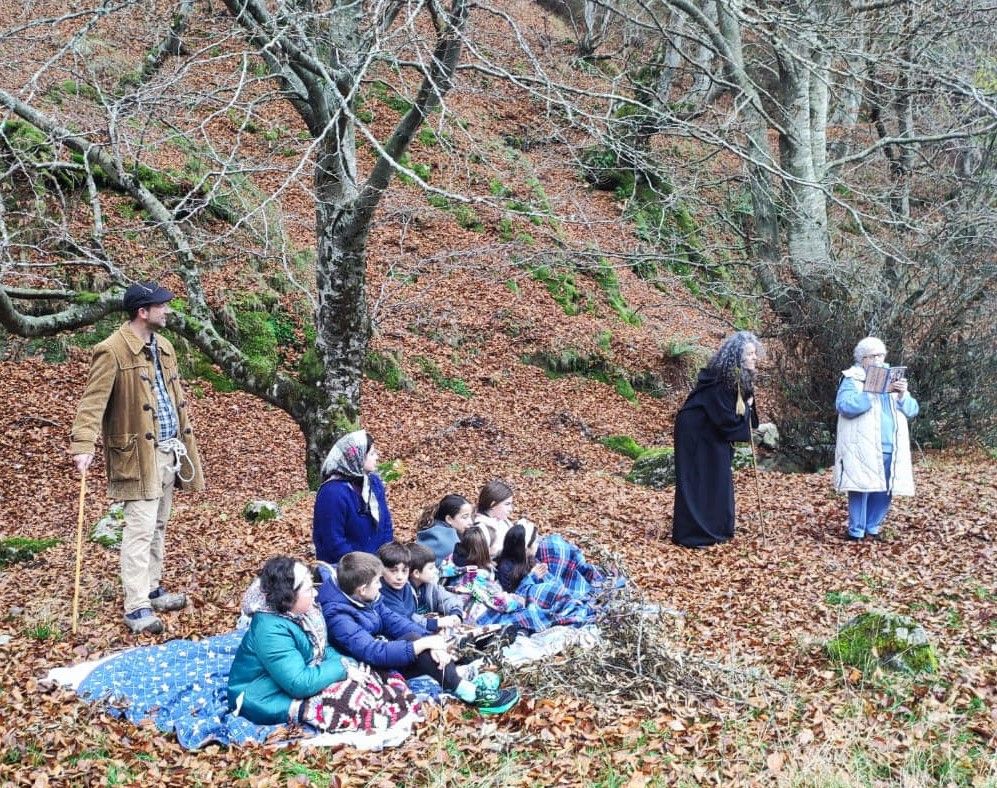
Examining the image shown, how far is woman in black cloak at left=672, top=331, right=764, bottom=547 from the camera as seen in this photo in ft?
24.7

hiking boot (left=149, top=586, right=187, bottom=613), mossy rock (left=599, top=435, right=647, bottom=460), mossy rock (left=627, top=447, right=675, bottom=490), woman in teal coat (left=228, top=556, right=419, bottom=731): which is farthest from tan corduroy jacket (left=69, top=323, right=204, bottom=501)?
mossy rock (left=599, top=435, right=647, bottom=460)

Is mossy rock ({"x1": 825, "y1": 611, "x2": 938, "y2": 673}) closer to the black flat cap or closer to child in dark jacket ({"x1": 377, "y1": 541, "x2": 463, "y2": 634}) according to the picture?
child in dark jacket ({"x1": 377, "y1": 541, "x2": 463, "y2": 634})

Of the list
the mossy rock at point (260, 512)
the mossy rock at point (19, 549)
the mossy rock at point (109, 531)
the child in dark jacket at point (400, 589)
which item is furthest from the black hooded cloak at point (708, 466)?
the mossy rock at point (19, 549)

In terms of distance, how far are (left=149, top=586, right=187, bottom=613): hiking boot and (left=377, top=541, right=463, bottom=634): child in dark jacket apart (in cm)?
173

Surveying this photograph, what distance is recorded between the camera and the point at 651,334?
17172mm

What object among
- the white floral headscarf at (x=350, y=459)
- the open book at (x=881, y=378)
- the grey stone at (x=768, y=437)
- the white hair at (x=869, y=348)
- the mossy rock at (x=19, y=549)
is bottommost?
the mossy rock at (x=19, y=549)

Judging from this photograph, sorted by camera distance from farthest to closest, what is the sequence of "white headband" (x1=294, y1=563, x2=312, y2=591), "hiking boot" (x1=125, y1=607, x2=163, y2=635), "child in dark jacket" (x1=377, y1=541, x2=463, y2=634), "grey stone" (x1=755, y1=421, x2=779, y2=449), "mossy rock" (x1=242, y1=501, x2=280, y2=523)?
1. "grey stone" (x1=755, y1=421, x2=779, y2=449)
2. "mossy rock" (x1=242, y1=501, x2=280, y2=523)
3. "hiking boot" (x1=125, y1=607, x2=163, y2=635)
4. "child in dark jacket" (x1=377, y1=541, x2=463, y2=634)
5. "white headband" (x1=294, y1=563, x2=312, y2=591)

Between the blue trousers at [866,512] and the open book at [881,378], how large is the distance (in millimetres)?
861

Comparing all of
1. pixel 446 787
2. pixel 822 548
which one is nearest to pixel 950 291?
pixel 822 548

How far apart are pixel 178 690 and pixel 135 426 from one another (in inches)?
68.5

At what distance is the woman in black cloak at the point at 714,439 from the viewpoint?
7.52 meters

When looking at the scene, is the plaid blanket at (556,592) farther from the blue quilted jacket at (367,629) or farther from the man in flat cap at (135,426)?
the man in flat cap at (135,426)

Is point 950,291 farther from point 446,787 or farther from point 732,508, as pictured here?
point 446,787

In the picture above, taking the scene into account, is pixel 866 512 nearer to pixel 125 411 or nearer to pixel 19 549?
pixel 125 411
